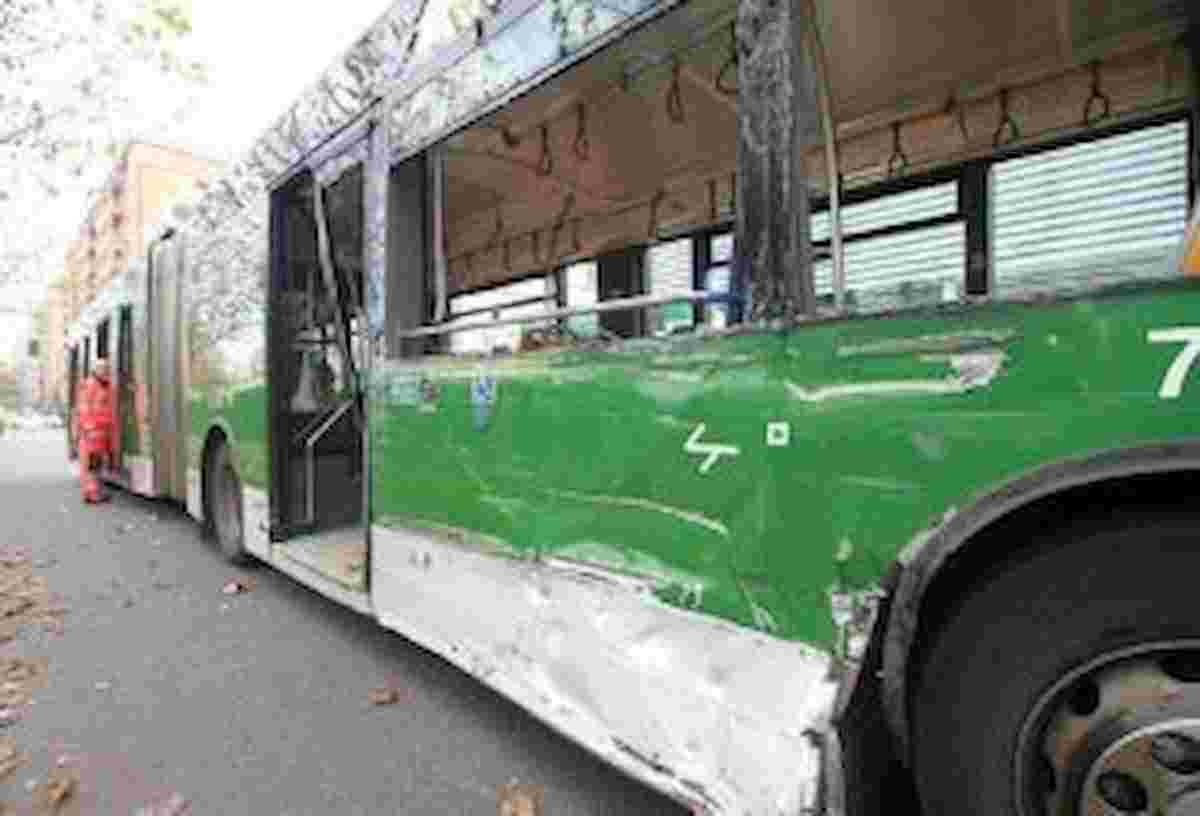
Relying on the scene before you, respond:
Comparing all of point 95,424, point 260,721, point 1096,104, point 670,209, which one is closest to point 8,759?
point 260,721

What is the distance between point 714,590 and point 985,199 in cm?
275

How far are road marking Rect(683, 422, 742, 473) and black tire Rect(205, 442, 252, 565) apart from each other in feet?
16.9

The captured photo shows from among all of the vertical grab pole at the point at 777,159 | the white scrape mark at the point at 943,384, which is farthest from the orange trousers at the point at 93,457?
the white scrape mark at the point at 943,384

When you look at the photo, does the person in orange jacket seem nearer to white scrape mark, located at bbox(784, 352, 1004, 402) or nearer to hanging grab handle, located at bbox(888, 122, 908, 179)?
hanging grab handle, located at bbox(888, 122, 908, 179)

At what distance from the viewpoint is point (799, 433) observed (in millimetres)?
2305

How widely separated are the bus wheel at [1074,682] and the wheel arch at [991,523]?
0.13 ft

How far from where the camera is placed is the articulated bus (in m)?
1.84

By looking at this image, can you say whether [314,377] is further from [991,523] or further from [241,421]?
[991,523]

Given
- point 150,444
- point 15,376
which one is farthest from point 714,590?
point 15,376

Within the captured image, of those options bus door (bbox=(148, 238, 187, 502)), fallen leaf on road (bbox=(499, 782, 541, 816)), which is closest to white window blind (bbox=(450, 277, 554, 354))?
fallen leaf on road (bbox=(499, 782, 541, 816))

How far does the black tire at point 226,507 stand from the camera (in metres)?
7.09

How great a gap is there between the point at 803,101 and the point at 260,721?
3.45 m

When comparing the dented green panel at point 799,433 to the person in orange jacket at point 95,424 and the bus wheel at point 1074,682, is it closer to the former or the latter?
the bus wheel at point 1074,682

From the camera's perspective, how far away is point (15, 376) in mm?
82000
